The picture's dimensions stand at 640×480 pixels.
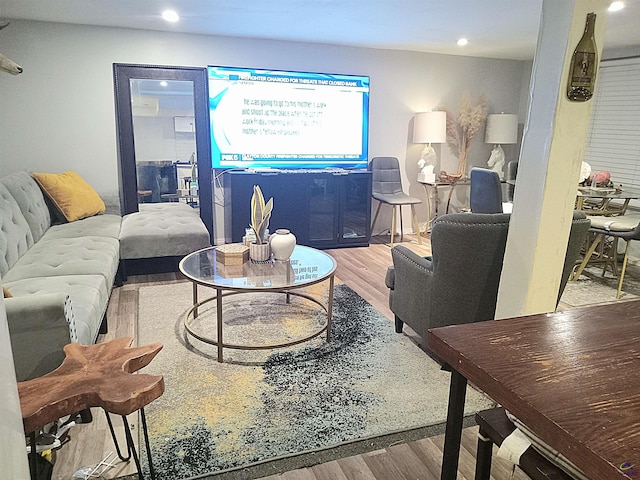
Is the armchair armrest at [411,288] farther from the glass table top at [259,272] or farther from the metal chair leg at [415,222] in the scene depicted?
the metal chair leg at [415,222]

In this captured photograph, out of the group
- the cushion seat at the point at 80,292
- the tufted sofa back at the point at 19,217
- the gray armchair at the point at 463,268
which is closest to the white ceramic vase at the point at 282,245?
the gray armchair at the point at 463,268

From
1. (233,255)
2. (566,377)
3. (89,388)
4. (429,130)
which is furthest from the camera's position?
(429,130)

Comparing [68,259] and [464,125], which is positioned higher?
[464,125]

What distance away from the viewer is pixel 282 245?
2.92 meters

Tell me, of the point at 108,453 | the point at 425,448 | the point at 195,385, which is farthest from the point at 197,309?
the point at 425,448

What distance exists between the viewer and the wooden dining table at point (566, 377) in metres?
0.74

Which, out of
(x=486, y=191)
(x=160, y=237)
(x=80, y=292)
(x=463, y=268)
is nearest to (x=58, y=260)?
(x=80, y=292)

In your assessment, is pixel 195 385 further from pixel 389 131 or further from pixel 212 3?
pixel 389 131

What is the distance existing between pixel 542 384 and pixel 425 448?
1.20 m

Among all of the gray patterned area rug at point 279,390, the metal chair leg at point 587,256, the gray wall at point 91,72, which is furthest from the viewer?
the gray wall at point 91,72

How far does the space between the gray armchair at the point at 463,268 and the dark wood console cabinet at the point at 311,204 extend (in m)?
2.50

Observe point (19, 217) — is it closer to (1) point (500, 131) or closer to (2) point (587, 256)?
(2) point (587, 256)

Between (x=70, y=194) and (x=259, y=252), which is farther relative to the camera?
(x=70, y=194)

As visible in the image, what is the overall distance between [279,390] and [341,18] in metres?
3.13
